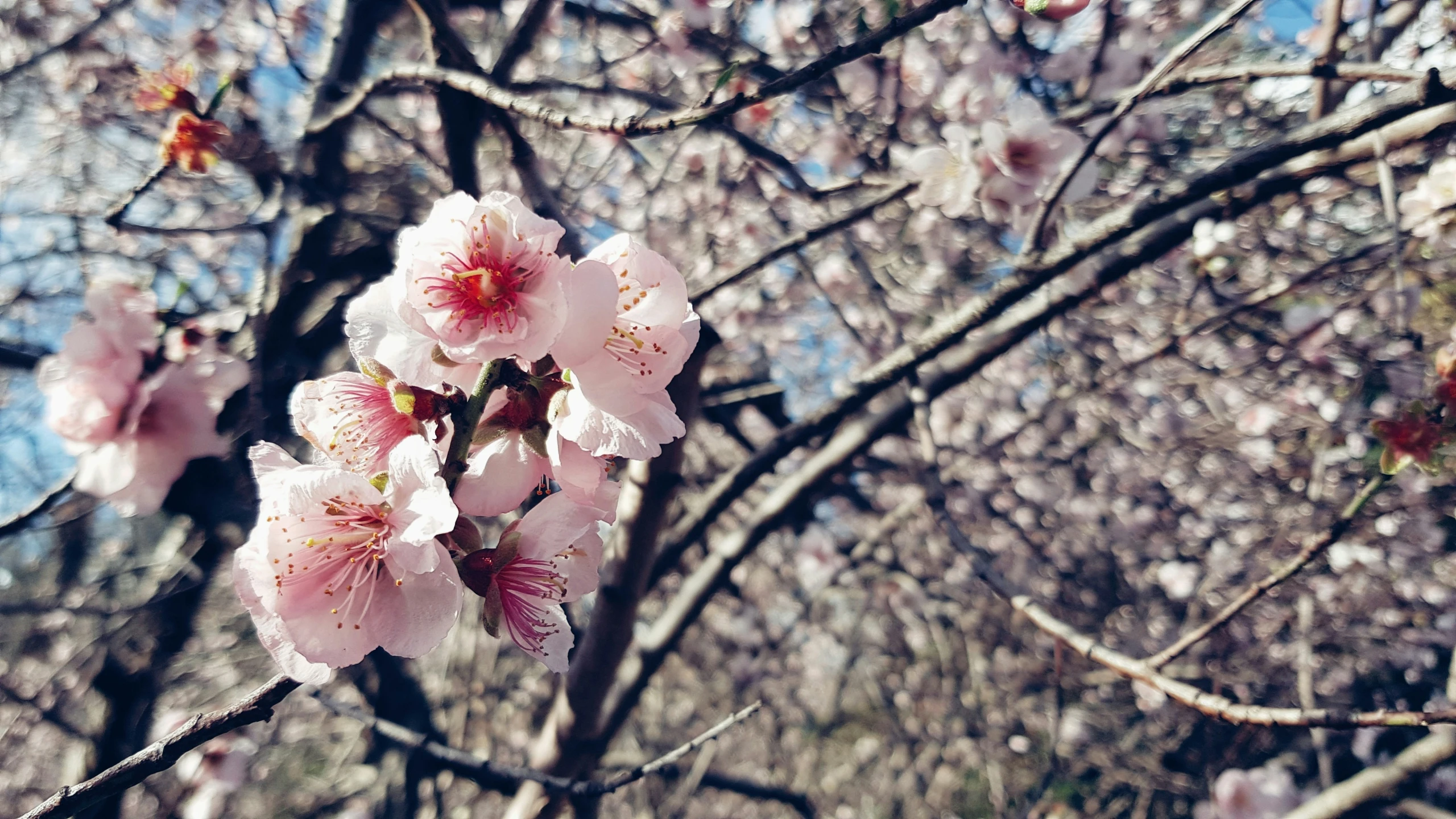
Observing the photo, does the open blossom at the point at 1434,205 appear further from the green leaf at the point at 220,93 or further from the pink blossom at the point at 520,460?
the green leaf at the point at 220,93

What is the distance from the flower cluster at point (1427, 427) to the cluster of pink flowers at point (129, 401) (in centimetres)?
224

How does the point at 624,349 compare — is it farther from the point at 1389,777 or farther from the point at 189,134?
the point at 1389,777

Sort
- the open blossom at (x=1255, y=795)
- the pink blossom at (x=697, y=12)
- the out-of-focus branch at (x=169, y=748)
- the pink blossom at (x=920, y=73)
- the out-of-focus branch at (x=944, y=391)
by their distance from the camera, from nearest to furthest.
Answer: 1. the out-of-focus branch at (x=169, y=748)
2. the out-of-focus branch at (x=944, y=391)
3. the pink blossom at (x=697, y=12)
4. the open blossom at (x=1255, y=795)
5. the pink blossom at (x=920, y=73)

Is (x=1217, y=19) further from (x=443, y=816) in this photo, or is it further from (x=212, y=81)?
(x=212, y=81)

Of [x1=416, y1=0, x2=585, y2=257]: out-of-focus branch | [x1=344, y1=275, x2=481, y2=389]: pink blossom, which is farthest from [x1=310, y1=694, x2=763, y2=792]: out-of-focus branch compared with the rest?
[x1=416, y1=0, x2=585, y2=257]: out-of-focus branch

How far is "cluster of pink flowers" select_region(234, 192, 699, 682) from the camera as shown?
69 centimetres

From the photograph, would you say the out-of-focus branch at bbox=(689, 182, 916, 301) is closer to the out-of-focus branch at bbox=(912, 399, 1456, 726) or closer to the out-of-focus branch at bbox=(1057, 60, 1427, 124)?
the out-of-focus branch at bbox=(912, 399, 1456, 726)

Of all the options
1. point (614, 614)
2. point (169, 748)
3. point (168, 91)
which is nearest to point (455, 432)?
point (169, 748)

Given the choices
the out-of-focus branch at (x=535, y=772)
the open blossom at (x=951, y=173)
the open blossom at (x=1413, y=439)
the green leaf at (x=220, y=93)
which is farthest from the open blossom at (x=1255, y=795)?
the green leaf at (x=220, y=93)

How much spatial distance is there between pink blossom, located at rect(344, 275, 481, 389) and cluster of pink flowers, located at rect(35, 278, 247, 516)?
988 millimetres

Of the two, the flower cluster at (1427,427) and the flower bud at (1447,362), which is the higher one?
the flower bud at (1447,362)

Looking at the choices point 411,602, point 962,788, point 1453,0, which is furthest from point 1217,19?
point 962,788

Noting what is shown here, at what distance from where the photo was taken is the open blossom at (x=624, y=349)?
2.29 feet

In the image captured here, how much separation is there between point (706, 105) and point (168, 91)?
1.61 m
